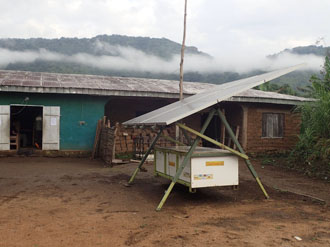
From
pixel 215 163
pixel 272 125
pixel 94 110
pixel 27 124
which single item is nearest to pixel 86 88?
pixel 94 110

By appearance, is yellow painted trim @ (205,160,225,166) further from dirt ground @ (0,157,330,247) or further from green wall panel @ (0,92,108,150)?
green wall panel @ (0,92,108,150)

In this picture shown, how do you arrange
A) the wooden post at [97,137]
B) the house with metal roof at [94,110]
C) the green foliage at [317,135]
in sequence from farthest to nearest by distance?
the wooden post at [97,137] < the house with metal roof at [94,110] < the green foliage at [317,135]

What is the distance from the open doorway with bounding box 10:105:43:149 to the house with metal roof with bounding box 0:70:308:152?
0.15m

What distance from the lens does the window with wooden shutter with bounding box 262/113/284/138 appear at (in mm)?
13680

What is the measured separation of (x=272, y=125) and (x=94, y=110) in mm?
7128

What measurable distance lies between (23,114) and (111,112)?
208 inches

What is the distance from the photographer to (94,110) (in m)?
12.6

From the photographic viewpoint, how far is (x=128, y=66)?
250 ft

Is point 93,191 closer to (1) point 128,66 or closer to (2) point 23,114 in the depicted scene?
(2) point 23,114

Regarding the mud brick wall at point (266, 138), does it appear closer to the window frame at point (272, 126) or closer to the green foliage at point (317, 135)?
the window frame at point (272, 126)

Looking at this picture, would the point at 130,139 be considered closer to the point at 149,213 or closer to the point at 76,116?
the point at 76,116

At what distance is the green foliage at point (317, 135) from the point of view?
30.7 feet

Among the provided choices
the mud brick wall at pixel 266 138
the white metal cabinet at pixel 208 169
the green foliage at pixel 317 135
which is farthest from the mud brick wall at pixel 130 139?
the white metal cabinet at pixel 208 169

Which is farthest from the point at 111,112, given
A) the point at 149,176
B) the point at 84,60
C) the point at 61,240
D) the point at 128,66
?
the point at 128,66
